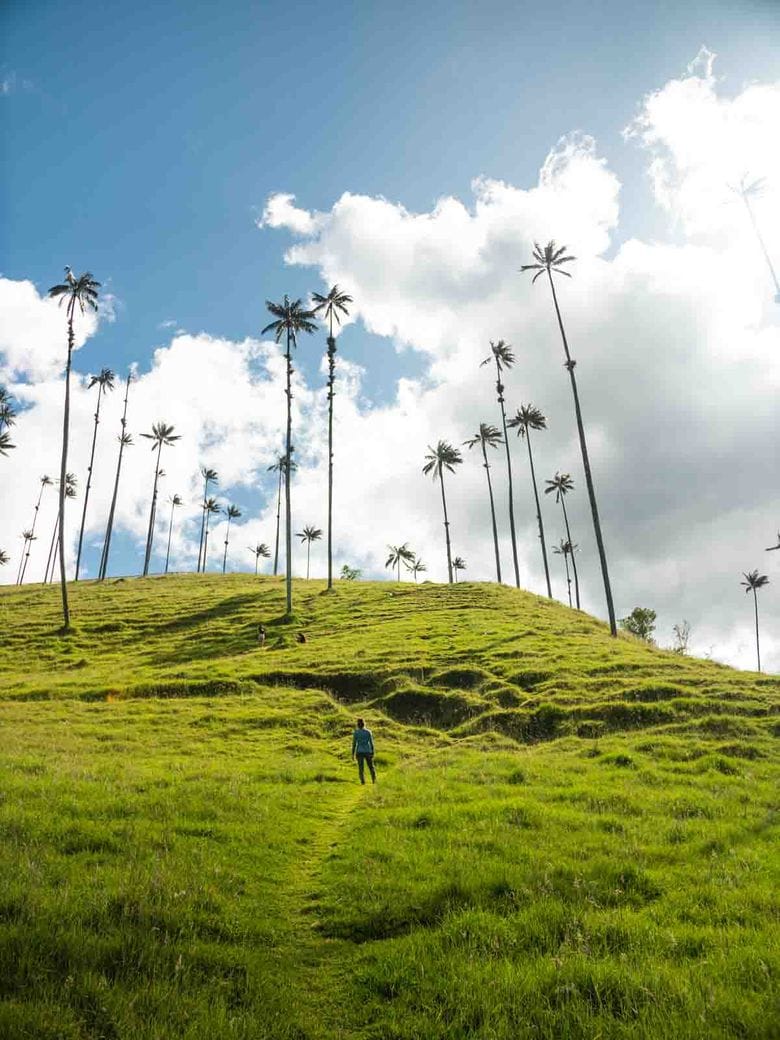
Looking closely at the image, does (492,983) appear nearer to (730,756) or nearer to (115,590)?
(730,756)

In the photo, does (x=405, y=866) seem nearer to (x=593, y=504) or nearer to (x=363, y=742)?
(x=363, y=742)

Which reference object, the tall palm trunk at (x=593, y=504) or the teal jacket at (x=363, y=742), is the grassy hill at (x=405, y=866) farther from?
the tall palm trunk at (x=593, y=504)

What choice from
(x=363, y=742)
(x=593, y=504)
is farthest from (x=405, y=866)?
(x=593, y=504)

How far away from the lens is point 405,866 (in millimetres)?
10555

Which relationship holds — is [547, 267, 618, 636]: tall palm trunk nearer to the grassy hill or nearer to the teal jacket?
the grassy hill

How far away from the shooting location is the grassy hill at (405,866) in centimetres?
628

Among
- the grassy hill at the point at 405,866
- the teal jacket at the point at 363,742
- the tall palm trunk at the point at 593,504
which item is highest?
the tall palm trunk at the point at 593,504

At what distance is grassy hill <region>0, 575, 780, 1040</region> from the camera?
6277 mm

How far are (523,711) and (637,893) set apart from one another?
1703cm

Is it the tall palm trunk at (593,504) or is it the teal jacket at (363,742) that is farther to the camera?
the tall palm trunk at (593,504)

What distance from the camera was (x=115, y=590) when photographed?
76.9 metres

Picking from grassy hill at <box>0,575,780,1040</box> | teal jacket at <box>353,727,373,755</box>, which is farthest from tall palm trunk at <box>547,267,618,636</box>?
teal jacket at <box>353,727,373,755</box>

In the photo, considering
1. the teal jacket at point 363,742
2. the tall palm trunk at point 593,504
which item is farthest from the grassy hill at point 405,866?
the tall palm trunk at point 593,504

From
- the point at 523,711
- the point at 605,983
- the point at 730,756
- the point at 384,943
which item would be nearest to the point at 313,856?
the point at 384,943
